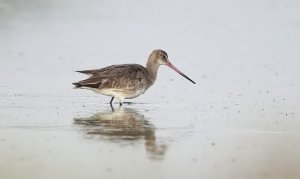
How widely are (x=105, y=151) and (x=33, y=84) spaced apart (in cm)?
519

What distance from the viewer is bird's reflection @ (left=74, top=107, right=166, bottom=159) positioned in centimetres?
1048

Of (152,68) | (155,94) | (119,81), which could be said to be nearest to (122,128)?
(119,81)

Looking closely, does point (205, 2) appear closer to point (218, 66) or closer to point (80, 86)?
point (218, 66)

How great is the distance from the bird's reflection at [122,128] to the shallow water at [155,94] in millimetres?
16

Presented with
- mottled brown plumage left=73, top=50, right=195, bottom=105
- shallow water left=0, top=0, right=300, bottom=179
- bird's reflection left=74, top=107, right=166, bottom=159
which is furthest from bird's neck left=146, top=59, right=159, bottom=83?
bird's reflection left=74, top=107, right=166, bottom=159

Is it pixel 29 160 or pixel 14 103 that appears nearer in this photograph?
pixel 29 160

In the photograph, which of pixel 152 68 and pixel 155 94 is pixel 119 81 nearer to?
pixel 155 94

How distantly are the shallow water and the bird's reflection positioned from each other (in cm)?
2

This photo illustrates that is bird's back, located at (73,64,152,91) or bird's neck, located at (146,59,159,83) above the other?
bird's neck, located at (146,59,159,83)

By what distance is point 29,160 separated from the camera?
9.52m

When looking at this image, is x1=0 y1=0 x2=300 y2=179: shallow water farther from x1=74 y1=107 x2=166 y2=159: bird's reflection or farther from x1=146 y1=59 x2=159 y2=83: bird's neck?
x1=146 y1=59 x2=159 y2=83: bird's neck

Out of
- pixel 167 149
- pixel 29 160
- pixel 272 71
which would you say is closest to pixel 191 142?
pixel 167 149

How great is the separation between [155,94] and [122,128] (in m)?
3.33

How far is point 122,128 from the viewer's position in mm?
11484
